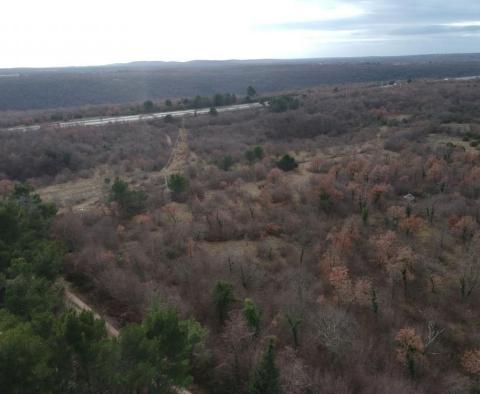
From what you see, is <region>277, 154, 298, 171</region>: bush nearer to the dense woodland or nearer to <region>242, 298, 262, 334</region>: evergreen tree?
the dense woodland

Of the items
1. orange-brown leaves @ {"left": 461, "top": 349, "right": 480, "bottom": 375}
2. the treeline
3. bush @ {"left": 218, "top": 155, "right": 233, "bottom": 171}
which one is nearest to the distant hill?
bush @ {"left": 218, "top": 155, "right": 233, "bottom": 171}

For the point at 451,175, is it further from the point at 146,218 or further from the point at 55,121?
the point at 55,121

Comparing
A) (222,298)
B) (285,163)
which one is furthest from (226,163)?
(222,298)

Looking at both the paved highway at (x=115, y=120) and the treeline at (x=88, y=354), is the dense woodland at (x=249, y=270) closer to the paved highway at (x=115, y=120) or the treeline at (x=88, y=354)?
the treeline at (x=88, y=354)

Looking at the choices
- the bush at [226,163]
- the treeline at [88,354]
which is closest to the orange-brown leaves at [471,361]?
the treeline at [88,354]

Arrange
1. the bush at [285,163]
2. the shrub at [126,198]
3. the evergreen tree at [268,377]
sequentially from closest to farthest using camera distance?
the evergreen tree at [268,377], the shrub at [126,198], the bush at [285,163]

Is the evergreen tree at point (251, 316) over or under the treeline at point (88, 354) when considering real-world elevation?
under

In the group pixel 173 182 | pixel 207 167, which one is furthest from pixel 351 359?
pixel 207 167

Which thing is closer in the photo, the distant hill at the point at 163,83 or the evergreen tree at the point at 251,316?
the evergreen tree at the point at 251,316

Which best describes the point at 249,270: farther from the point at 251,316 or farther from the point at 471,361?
the point at 471,361
